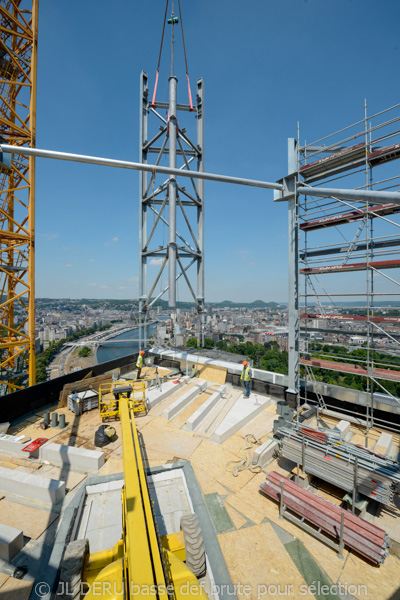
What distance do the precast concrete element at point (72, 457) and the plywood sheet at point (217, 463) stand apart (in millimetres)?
2592

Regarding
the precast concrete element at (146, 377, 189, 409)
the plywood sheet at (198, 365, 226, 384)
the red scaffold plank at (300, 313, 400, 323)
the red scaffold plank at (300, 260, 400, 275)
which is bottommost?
the precast concrete element at (146, 377, 189, 409)

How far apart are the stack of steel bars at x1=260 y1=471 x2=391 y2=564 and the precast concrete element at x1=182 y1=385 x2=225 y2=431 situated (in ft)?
11.6

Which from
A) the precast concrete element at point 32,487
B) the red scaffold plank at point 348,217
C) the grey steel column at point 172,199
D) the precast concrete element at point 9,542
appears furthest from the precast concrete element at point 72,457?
the red scaffold plank at point 348,217

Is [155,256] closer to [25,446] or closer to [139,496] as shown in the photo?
[25,446]

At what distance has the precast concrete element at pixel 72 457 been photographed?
259 inches

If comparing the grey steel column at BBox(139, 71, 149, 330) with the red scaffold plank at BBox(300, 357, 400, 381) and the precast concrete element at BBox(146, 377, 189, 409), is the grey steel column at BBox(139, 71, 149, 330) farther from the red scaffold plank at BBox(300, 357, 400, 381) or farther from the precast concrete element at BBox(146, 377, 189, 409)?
the red scaffold plank at BBox(300, 357, 400, 381)

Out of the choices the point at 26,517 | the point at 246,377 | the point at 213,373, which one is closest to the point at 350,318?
the point at 246,377

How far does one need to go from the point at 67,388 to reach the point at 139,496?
801cm

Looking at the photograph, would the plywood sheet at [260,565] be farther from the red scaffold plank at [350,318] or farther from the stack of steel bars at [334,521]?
the red scaffold plank at [350,318]

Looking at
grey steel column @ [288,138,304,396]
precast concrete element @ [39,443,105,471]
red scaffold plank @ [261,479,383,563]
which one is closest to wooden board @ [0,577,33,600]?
precast concrete element @ [39,443,105,471]

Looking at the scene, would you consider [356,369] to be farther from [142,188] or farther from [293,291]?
[142,188]

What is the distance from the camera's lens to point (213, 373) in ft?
42.9

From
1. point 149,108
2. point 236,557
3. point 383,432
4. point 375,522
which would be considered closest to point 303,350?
point 383,432

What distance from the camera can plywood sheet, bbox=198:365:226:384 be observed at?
41.7 feet
